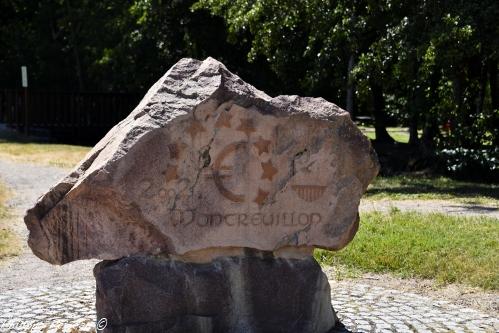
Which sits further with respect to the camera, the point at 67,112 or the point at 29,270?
the point at 67,112

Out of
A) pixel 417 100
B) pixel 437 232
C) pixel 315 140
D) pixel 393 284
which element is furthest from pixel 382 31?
pixel 315 140

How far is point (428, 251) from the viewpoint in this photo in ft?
29.7

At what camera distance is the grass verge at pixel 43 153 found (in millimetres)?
19531

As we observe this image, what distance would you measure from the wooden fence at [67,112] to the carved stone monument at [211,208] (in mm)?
20898

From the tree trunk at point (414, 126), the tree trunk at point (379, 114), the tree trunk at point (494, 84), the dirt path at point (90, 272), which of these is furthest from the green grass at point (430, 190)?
the tree trunk at point (379, 114)

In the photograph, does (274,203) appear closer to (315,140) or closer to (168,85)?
(315,140)

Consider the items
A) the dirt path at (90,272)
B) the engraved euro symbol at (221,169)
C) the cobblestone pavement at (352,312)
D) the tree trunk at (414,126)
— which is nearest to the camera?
the engraved euro symbol at (221,169)

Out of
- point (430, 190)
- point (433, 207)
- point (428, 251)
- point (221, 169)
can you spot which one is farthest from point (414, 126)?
point (221, 169)

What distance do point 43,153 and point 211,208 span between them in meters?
15.7

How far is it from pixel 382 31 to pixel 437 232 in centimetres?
652

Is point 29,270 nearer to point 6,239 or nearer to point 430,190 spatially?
point 6,239

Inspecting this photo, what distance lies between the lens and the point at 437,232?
393 inches

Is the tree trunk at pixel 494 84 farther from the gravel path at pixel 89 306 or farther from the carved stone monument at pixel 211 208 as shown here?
the carved stone monument at pixel 211 208

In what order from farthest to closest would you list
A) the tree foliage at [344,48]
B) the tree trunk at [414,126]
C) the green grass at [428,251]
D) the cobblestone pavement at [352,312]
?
the tree trunk at [414,126] < the tree foliage at [344,48] < the green grass at [428,251] < the cobblestone pavement at [352,312]
